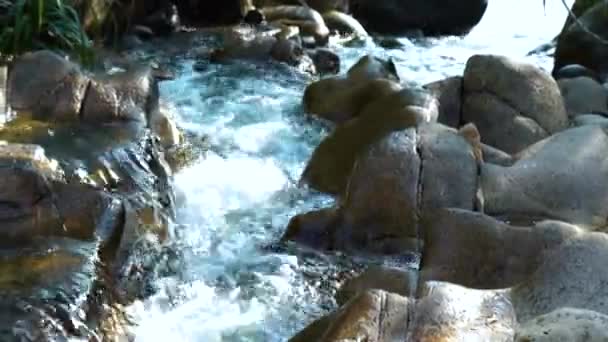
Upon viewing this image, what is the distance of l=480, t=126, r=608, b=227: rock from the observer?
5953mm

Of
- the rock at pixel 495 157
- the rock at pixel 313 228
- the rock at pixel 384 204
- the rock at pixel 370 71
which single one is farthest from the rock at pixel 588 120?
the rock at pixel 313 228

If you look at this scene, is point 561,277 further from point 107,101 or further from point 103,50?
point 103,50

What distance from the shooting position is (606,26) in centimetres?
1127

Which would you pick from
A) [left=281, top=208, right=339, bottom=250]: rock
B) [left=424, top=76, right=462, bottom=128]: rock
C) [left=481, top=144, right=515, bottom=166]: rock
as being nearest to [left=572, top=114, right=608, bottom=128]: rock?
[left=424, top=76, right=462, bottom=128]: rock

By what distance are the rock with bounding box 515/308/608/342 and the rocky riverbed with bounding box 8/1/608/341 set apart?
0.03 ft

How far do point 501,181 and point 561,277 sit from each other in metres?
1.94

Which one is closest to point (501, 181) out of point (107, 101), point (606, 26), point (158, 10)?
point (107, 101)

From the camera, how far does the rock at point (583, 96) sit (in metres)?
8.59

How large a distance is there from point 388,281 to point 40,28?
14.4ft

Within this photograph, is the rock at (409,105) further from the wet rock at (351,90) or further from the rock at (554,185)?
the rock at (554,185)

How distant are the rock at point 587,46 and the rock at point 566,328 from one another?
7.93m

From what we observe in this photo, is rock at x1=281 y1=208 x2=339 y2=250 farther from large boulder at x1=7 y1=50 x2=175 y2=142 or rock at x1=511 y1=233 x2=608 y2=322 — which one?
rock at x1=511 y1=233 x2=608 y2=322

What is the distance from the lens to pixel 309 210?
6.82 m

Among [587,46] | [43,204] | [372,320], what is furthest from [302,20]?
[372,320]
